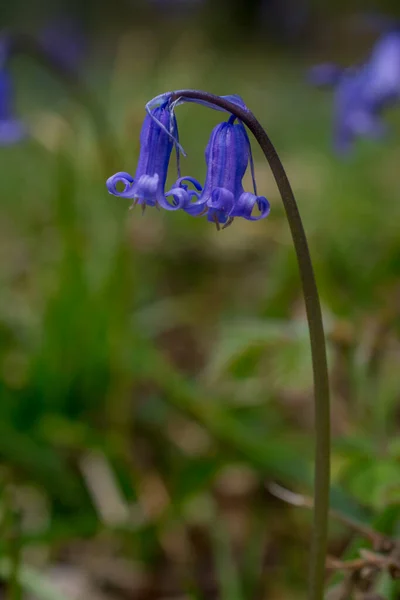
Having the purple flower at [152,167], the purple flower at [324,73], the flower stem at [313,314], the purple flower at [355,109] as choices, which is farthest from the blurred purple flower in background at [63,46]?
the flower stem at [313,314]

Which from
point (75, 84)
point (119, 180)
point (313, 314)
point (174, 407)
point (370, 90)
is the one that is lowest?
point (174, 407)

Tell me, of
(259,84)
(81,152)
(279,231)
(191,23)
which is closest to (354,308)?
(279,231)

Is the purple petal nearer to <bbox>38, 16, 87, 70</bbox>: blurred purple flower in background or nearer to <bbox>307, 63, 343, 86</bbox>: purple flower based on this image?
<bbox>307, 63, 343, 86</bbox>: purple flower

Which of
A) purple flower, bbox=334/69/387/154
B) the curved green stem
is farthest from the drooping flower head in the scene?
purple flower, bbox=334/69/387/154

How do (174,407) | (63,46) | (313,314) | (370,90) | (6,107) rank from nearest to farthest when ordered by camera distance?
(313,314), (174,407), (6,107), (370,90), (63,46)

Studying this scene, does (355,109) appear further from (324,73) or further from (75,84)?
(75,84)

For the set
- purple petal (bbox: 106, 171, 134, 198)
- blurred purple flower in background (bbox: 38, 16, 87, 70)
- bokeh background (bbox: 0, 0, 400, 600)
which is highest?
blurred purple flower in background (bbox: 38, 16, 87, 70)

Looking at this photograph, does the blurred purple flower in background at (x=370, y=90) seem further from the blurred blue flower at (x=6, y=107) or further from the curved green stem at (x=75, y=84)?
the blurred blue flower at (x=6, y=107)

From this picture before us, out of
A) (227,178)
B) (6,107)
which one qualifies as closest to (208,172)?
(227,178)
